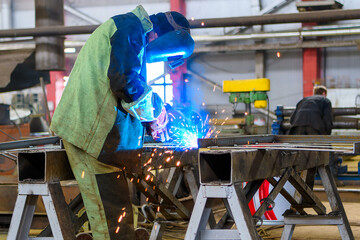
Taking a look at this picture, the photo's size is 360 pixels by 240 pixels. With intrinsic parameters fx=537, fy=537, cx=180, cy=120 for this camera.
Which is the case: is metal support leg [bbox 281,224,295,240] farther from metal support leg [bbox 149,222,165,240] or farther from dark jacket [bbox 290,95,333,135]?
dark jacket [bbox 290,95,333,135]

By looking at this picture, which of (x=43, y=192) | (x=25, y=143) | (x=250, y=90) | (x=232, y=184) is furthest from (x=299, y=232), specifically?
(x=250, y=90)

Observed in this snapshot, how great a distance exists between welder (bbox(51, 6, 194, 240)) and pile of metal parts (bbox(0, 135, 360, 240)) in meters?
0.11

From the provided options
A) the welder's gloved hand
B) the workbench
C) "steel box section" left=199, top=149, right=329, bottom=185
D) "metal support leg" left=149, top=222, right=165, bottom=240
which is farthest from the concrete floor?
"steel box section" left=199, top=149, right=329, bottom=185

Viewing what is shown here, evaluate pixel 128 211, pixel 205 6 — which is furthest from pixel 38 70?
pixel 205 6

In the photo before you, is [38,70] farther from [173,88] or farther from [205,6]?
[205,6]

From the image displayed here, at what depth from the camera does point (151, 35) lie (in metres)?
2.60

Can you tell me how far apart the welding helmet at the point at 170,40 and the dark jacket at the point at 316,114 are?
3.74 m

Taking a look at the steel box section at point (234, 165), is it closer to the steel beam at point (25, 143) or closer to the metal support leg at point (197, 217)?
the metal support leg at point (197, 217)

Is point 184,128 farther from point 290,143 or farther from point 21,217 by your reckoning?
point 21,217

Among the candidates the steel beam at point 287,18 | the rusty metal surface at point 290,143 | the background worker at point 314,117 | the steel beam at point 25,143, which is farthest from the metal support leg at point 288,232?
the background worker at point 314,117

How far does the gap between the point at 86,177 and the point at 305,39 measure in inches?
430

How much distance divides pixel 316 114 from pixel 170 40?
3.98 m

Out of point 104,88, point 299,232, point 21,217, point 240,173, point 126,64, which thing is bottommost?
point 299,232

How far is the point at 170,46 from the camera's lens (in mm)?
2521
